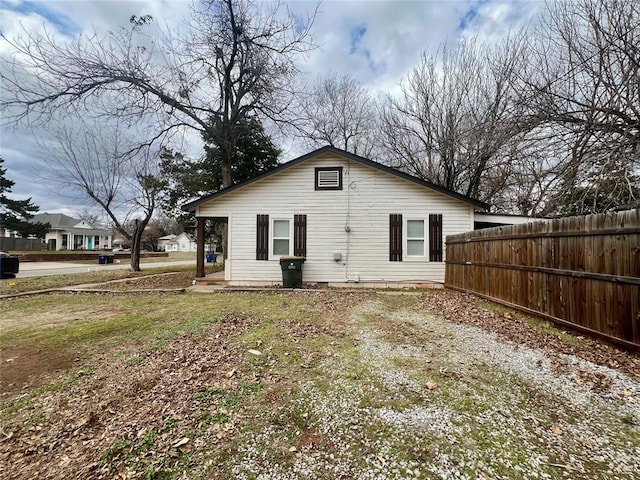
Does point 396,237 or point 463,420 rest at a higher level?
point 396,237

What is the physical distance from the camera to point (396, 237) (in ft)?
31.8

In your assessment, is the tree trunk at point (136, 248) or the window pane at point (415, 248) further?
the tree trunk at point (136, 248)

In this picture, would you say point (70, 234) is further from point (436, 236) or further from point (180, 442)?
point (180, 442)

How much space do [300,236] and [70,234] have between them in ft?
154

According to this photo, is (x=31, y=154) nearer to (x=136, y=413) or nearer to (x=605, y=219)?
(x=136, y=413)

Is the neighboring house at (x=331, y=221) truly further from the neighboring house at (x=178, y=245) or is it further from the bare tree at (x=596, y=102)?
the neighboring house at (x=178, y=245)

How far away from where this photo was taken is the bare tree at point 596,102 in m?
4.81

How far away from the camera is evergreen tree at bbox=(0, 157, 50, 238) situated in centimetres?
2902

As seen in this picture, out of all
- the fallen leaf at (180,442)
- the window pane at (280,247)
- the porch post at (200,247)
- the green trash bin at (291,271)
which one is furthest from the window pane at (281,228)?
the fallen leaf at (180,442)

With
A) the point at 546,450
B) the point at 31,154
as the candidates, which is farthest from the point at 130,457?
the point at 31,154

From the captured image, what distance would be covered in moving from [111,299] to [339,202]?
7238 mm

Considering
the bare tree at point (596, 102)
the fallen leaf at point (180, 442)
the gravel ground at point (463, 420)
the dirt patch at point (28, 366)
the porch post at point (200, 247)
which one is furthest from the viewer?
the porch post at point (200, 247)

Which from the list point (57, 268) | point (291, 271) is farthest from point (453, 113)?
point (57, 268)

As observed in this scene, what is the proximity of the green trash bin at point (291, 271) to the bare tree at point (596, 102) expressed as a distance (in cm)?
640
